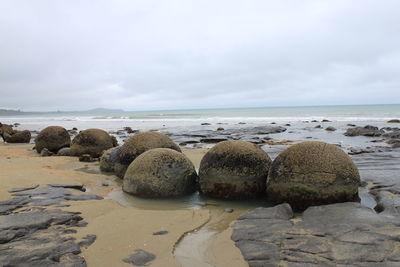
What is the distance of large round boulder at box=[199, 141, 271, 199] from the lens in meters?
6.12

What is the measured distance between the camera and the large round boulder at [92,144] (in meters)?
11.7

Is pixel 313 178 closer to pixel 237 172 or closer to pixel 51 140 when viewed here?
pixel 237 172

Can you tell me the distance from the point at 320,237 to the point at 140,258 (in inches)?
80.1

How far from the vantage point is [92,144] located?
11664 millimetres

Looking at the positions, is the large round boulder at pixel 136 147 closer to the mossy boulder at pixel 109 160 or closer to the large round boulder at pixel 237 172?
the mossy boulder at pixel 109 160

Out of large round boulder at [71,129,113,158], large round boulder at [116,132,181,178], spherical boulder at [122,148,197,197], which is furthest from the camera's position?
large round boulder at [71,129,113,158]

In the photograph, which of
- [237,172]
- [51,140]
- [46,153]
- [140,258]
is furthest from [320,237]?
[51,140]

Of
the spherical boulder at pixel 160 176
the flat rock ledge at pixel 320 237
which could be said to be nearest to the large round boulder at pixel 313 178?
the flat rock ledge at pixel 320 237

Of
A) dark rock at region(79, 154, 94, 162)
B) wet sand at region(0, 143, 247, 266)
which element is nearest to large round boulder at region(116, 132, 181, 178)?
wet sand at region(0, 143, 247, 266)

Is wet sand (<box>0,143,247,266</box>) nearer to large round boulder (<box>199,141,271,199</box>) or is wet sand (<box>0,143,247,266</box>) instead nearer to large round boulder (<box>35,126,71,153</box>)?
large round boulder (<box>199,141,271,199</box>)

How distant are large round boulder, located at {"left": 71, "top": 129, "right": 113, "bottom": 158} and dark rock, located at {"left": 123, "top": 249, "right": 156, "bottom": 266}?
329 inches

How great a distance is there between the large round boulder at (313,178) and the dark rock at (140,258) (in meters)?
2.66

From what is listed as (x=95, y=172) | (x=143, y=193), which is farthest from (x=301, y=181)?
(x=95, y=172)

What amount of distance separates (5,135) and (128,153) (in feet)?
49.8
